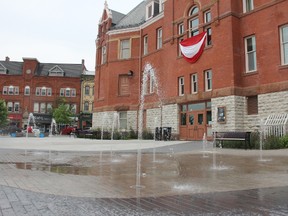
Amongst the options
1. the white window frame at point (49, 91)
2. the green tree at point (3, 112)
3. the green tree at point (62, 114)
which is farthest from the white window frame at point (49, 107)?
the green tree at point (3, 112)

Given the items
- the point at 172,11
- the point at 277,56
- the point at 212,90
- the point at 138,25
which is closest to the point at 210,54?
the point at 212,90

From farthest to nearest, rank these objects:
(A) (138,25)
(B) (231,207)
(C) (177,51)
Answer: (A) (138,25) → (C) (177,51) → (B) (231,207)

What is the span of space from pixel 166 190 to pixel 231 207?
1.52 m

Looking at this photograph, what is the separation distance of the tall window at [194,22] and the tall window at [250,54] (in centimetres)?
499

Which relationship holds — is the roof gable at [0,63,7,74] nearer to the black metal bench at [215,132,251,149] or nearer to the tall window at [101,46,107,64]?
the tall window at [101,46,107,64]

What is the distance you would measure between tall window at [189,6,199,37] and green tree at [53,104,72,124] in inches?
1470

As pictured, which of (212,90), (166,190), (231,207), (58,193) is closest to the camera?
(231,207)

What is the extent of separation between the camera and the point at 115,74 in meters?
33.6

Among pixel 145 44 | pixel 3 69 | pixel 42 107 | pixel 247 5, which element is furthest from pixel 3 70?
pixel 247 5

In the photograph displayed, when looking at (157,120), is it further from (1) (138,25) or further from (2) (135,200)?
(2) (135,200)

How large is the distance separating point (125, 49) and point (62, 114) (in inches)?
1067

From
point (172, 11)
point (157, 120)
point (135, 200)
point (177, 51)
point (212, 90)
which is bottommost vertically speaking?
point (135, 200)

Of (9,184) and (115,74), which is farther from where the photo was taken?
(115,74)

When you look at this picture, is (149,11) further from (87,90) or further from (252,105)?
(87,90)
